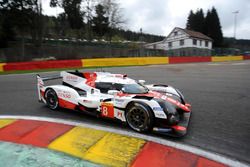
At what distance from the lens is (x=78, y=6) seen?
141ft

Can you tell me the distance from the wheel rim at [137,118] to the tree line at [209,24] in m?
75.3

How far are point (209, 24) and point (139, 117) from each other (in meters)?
76.7

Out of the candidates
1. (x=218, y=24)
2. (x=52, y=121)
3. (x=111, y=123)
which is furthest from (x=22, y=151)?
(x=218, y=24)

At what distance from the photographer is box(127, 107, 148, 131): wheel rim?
482 centimetres

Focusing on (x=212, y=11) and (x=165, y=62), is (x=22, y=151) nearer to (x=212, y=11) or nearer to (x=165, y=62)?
(x=165, y=62)

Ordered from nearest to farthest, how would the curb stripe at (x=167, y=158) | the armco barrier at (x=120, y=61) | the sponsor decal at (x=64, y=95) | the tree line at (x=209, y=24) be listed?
the curb stripe at (x=167, y=158) → the sponsor decal at (x=64, y=95) → the armco barrier at (x=120, y=61) → the tree line at (x=209, y=24)

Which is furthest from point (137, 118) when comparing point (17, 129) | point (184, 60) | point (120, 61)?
point (184, 60)

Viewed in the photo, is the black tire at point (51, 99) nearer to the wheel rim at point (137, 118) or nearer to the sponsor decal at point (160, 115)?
the wheel rim at point (137, 118)

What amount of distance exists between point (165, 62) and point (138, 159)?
22416mm

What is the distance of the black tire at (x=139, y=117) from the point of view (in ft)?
15.6

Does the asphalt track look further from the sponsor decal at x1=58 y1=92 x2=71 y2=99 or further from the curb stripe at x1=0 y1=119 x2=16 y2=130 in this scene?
the curb stripe at x1=0 y1=119 x2=16 y2=130

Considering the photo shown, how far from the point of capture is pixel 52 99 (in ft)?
21.7

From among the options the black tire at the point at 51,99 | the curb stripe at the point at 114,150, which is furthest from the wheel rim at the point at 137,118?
the black tire at the point at 51,99

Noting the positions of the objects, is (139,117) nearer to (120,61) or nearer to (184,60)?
(120,61)
